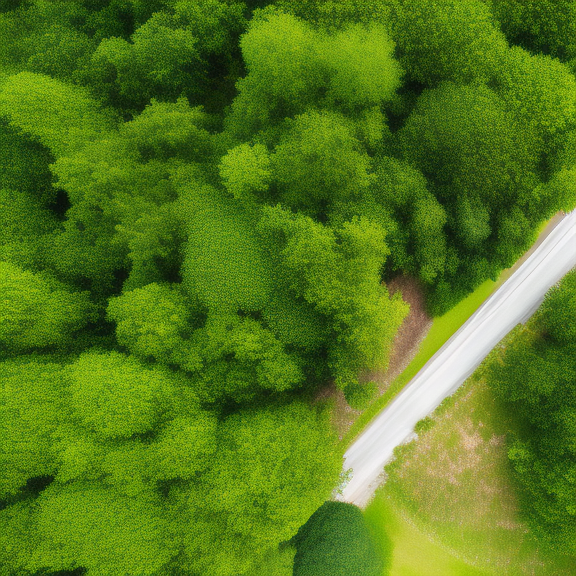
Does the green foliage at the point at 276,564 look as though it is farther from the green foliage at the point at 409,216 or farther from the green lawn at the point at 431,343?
the green foliage at the point at 409,216

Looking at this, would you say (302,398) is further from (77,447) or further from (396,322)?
(77,447)

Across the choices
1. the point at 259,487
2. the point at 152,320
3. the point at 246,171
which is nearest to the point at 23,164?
the point at 152,320

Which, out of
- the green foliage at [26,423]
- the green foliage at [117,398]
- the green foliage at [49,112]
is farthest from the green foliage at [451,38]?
the green foliage at [26,423]

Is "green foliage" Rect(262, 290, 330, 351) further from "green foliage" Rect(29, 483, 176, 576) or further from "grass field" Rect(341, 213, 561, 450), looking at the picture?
"green foliage" Rect(29, 483, 176, 576)

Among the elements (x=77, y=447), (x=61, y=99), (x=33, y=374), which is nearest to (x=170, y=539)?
(x=77, y=447)

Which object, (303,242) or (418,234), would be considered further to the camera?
(418,234)

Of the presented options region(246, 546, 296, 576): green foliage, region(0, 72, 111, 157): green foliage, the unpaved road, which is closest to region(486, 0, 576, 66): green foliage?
the unpaved road
